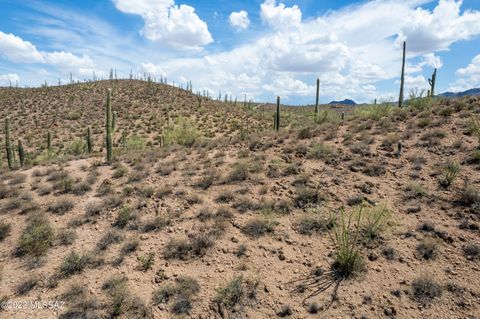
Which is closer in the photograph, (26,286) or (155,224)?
(26,286)

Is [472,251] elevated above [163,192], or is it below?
below

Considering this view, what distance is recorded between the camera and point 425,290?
538cm

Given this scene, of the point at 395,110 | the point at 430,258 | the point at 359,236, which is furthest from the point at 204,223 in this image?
the point at 395,110

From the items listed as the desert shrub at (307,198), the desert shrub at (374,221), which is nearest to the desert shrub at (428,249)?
the desert shrub at (374,221)

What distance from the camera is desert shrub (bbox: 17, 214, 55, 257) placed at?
709 cm

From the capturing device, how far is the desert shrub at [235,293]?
557 cm

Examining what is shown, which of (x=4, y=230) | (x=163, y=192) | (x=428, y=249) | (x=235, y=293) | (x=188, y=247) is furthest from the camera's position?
(x=163, y=192)

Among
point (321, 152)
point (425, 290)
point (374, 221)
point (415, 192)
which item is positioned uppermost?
point (321, 152)

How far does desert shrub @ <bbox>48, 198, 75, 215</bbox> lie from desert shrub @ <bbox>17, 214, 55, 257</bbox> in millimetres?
840

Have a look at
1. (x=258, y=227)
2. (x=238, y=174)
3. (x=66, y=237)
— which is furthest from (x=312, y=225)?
(x=66, y=237)

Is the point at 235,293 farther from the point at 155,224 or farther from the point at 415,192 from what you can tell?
the point at 415,192

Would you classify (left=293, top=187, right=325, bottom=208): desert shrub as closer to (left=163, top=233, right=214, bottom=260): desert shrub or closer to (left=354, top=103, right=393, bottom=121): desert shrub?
(left=163, top=233, right=214, bottom=260): desert shrub

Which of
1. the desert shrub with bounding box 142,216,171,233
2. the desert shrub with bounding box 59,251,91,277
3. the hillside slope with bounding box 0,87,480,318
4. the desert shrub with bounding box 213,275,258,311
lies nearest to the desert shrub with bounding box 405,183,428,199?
the hillside slope with bounding box 0,87,480,318

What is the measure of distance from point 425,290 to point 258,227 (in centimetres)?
360
